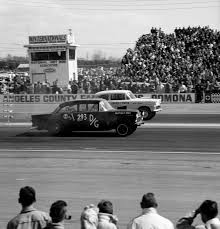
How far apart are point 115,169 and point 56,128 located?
7.96 m

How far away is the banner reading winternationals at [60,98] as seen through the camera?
35.2m

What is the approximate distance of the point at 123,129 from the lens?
2086cm

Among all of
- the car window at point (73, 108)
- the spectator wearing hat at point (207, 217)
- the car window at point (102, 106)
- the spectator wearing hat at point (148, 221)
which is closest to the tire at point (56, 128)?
the car window at point (73, 108)

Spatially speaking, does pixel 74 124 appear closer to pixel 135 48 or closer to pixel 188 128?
pixel 188 128

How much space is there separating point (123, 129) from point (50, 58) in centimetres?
2928

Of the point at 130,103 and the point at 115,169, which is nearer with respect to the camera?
the point at 115,169

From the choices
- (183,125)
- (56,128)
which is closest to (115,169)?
(56,128)

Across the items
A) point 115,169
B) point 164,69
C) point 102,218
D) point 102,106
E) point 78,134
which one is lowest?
point 115,169

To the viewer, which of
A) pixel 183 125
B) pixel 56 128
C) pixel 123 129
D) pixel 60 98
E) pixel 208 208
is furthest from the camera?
pixel 60 98

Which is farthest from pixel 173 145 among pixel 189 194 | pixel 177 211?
pixel 177 211

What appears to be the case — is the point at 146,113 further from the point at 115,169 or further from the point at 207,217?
the point at 207,217

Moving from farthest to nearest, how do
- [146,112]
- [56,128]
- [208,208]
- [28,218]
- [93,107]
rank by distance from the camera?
1. [146,112]
2. [56,128]
3. [93,107]
4. [28,218]
5. [208,208]

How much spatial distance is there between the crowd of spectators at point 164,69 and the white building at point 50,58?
6.75 meters

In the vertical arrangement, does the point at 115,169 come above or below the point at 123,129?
below
